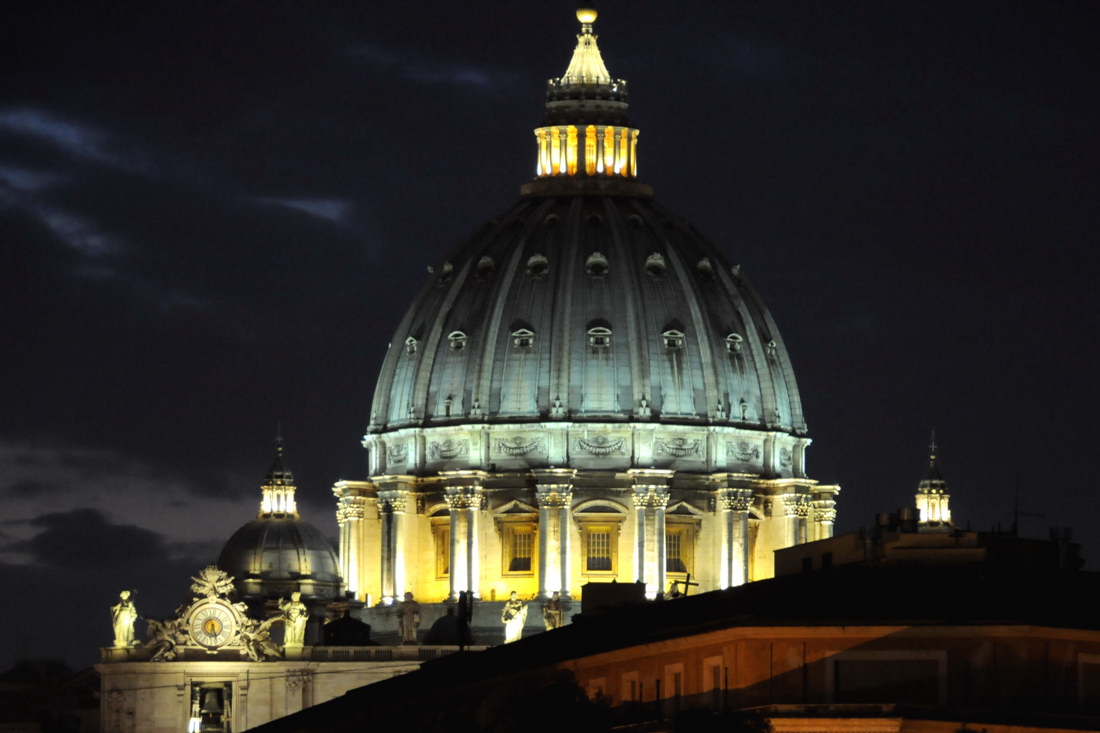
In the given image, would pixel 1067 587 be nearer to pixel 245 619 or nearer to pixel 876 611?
pixel 876 611

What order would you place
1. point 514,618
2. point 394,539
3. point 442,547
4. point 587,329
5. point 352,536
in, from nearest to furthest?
point 514,618
point 587,329
point 394,539
point 442,547
point 352,536

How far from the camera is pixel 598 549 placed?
172 m

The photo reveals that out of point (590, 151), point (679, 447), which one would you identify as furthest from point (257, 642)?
point (590, 151)

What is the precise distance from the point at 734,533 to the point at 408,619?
1463 centimetres

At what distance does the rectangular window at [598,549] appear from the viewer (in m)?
171

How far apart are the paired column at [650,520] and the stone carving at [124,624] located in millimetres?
20190

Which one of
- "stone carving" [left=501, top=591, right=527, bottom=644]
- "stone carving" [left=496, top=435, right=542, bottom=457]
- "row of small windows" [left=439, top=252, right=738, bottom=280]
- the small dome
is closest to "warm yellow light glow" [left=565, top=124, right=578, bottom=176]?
"row of small windows" [left=439, top=252, right=738, bottom=280]

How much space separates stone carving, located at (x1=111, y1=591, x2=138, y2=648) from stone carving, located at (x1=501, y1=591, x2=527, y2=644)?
14.4 meters

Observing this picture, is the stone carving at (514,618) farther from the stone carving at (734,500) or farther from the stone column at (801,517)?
the stone column at (801,517)

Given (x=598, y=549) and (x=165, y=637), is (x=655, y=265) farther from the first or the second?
(x=165, y=637)

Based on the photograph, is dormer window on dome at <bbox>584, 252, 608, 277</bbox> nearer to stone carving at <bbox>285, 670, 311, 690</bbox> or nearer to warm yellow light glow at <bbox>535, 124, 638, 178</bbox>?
warm yellow light glow at <bbox>535, 124, 638, 178</bbox>

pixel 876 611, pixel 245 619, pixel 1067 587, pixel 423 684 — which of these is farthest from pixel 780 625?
pixel 245 619

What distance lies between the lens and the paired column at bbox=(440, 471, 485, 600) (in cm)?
17075

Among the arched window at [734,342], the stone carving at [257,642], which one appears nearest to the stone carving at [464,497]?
the stone carving at [257,642]
